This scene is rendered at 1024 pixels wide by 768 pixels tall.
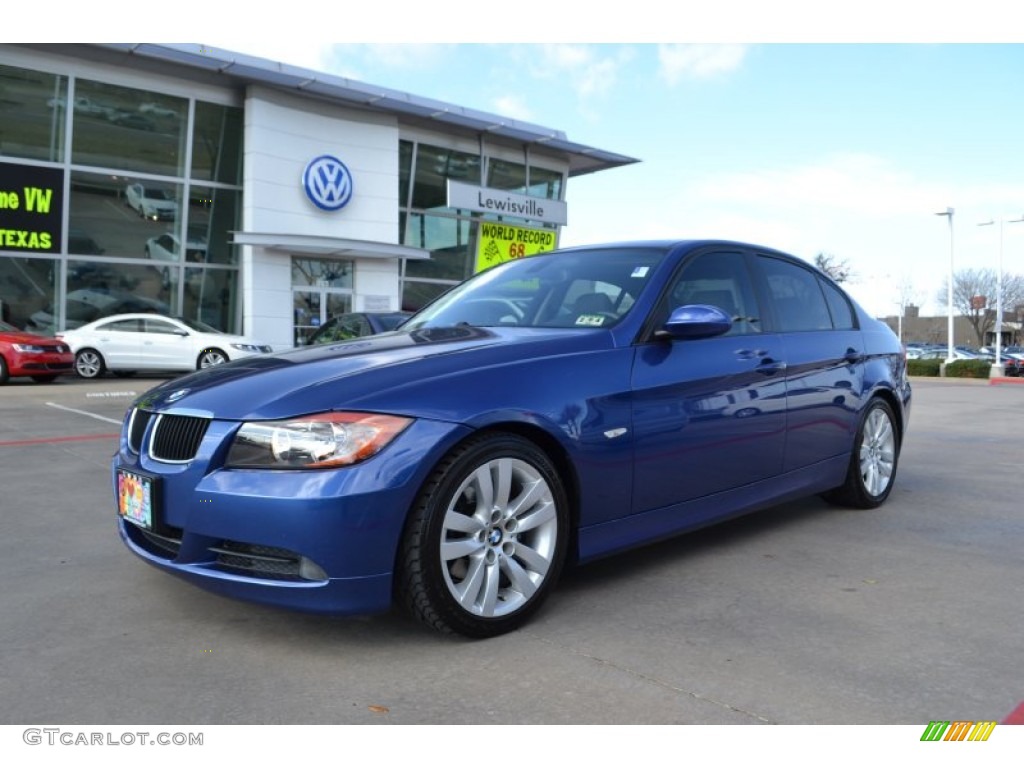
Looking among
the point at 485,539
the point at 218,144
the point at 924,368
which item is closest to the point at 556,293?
the point at 485,539

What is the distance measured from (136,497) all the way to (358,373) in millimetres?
981

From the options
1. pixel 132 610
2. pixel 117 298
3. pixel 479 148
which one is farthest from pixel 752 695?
pixel 479 148

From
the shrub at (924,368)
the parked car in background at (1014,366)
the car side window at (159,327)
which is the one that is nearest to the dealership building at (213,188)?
the car side window at (159,327)

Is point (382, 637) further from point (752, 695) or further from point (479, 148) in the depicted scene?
point (479, 148)

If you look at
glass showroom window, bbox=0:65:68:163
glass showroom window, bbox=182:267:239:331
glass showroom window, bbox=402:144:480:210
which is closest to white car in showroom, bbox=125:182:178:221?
glass showroom window, bbox=182:267:239:331

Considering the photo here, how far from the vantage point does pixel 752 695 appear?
8.91ft

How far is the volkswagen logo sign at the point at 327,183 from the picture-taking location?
73.0 feet

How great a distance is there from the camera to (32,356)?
51.4 ft

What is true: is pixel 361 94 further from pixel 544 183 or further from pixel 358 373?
pixel 358 373

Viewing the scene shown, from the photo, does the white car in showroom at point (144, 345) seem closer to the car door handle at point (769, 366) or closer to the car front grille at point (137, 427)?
the car front grille at point (137, 427)

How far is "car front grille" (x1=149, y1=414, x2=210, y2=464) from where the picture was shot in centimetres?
312

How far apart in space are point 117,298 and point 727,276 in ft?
63.5

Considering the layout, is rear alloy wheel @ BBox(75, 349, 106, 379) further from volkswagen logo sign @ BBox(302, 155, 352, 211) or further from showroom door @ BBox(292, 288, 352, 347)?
volkswagen logo sign @ BBox(302, 155, 352, 211)

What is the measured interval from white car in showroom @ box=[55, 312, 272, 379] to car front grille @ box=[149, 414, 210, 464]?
15.0 meters
